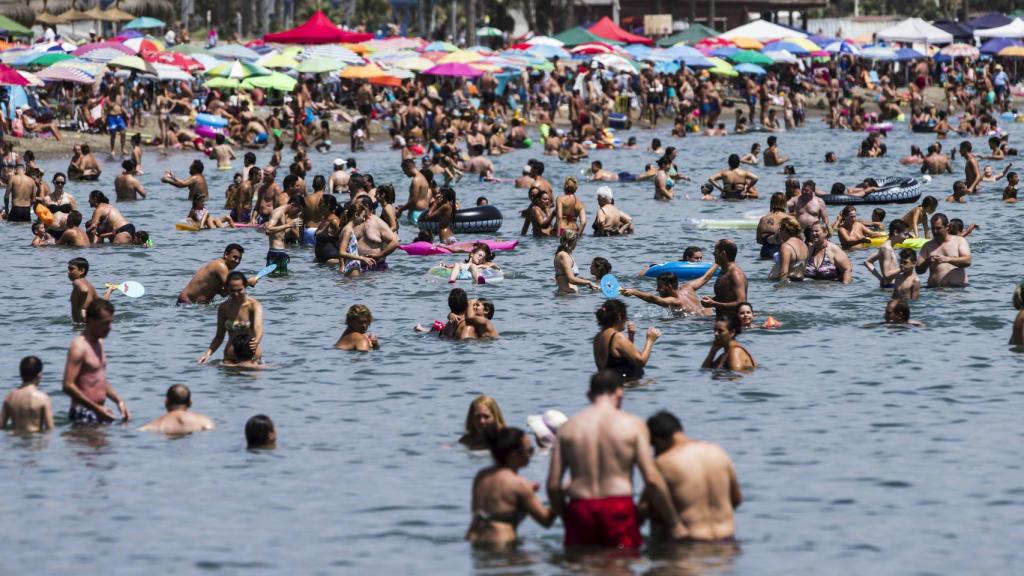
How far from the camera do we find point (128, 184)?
117ft

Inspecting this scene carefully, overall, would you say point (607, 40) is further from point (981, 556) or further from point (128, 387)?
point (981, 556)

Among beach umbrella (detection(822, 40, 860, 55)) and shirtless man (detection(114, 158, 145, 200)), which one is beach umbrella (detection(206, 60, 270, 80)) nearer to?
shirtless man (detection(114, 158, 145, 200))

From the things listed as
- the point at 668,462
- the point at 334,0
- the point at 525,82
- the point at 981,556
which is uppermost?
the point at 334,0

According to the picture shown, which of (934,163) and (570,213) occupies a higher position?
(934,163)

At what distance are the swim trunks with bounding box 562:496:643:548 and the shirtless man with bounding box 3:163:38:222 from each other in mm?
22977

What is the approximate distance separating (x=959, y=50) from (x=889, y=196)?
129 ft

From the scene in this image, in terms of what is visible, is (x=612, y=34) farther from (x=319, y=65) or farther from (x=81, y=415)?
(x=81, y=415)

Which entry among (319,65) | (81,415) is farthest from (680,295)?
(319,65)

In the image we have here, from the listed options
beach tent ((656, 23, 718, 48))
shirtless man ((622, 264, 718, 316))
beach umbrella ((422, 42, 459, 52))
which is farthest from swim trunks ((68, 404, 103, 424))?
beach tent ((656, 23, 718, 48))

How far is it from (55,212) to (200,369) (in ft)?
42.7

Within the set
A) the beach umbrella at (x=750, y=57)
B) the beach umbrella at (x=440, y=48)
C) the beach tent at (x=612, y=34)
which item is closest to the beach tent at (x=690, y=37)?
the beach tent at (x=612, y=34)

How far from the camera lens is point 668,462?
10461mm

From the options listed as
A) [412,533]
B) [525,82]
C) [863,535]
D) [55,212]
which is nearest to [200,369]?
[412,533]

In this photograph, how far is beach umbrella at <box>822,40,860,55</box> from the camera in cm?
6644
